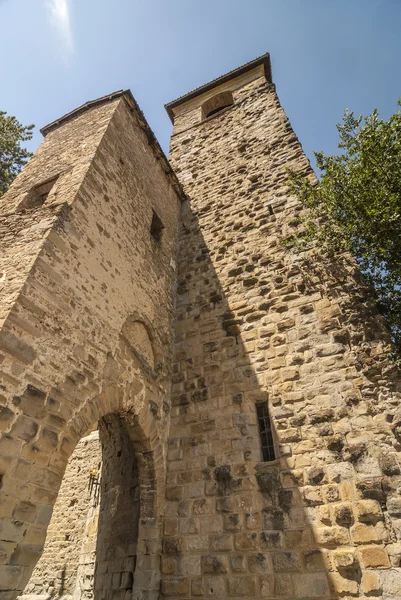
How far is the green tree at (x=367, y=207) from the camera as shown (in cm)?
521

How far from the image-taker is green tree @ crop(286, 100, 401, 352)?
521 cm

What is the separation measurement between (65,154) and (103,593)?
6.77m

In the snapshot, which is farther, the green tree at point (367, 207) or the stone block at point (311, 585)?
the green tree at point (367, 207)

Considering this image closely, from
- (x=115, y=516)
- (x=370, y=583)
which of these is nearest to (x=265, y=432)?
(x=370, y=583)

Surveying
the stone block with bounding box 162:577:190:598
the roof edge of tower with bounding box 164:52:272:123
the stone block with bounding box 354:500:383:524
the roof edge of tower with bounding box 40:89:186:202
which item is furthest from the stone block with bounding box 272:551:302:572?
the roof edge of tower with bounding box 164:52:272:123

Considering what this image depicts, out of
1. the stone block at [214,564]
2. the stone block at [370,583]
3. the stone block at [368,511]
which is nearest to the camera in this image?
the stone block at [370,583]

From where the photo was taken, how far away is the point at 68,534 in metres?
8.96

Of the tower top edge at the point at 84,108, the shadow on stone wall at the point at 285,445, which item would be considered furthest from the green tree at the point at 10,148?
the shadow on stone wall at the point at 285,445

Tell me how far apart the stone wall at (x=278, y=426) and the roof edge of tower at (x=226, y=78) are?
6.31 meters

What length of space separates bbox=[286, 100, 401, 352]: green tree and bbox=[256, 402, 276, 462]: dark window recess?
195cm

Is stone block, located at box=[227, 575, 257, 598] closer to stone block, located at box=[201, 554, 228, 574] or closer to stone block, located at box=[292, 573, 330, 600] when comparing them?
stone block, located at box=[201, 554, 228, 574]

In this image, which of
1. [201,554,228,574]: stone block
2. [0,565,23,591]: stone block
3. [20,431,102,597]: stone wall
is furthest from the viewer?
[20,431,102,597]: stone wall

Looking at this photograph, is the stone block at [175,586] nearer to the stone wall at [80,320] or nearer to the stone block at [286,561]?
the stone wall at [80,320]

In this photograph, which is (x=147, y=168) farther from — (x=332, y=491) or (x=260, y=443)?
(x=332, y=491)
